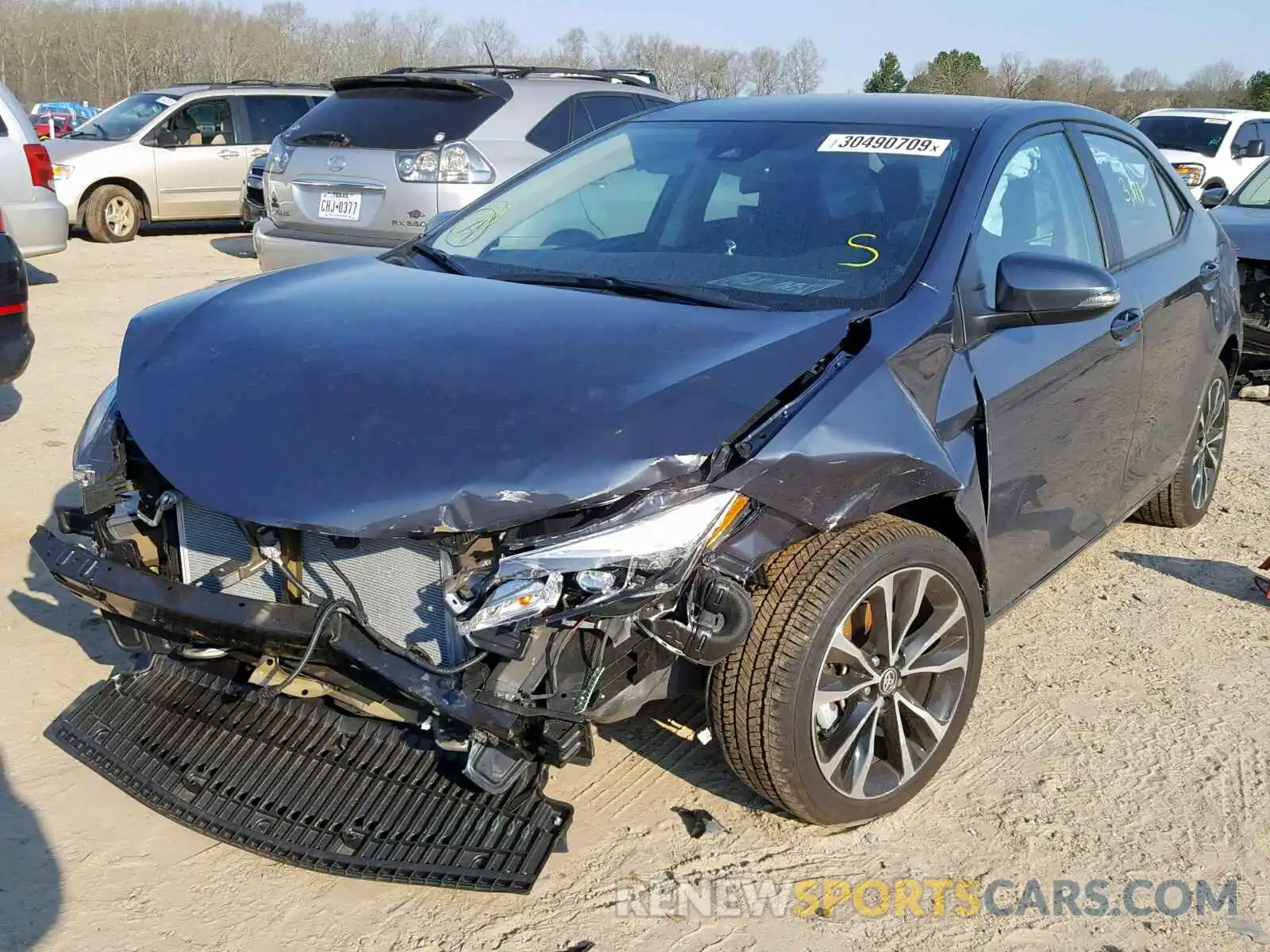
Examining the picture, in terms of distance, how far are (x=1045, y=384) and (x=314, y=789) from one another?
2232 millimetres

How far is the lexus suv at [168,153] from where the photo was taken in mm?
13453

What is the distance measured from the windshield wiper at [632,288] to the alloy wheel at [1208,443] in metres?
2.65

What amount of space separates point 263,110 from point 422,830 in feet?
44.3

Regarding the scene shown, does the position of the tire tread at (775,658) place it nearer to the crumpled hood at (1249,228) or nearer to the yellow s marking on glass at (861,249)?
the yellow s marking on glass at (861,249)

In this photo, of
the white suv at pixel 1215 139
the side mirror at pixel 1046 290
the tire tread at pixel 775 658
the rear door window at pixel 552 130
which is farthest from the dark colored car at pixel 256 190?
the white suv at pixel 1215 139

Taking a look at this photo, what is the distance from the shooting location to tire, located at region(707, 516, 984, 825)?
107 inches

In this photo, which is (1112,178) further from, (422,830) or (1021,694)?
(422,830)

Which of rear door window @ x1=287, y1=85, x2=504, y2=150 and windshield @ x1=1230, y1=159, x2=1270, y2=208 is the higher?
rear door window @ x1=287, y1=85, x2=504, y2=150

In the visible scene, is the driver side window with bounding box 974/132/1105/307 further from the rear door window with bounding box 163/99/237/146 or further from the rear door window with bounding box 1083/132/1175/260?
the rear door window with bounding box 163/99/237/146

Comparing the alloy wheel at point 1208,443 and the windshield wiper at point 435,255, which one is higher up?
the windshield wiper at point 435,255

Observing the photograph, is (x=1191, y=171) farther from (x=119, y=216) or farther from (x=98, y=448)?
(x=98, y=448)

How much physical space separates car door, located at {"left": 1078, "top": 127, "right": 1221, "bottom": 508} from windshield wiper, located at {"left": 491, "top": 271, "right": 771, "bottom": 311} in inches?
61.2

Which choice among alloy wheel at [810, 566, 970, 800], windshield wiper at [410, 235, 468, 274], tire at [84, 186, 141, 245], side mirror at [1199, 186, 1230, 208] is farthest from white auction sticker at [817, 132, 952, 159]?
tire at [84, 186, 141, 245]

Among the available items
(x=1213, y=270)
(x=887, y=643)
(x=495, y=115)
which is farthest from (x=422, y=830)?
(x=495, y=115)
